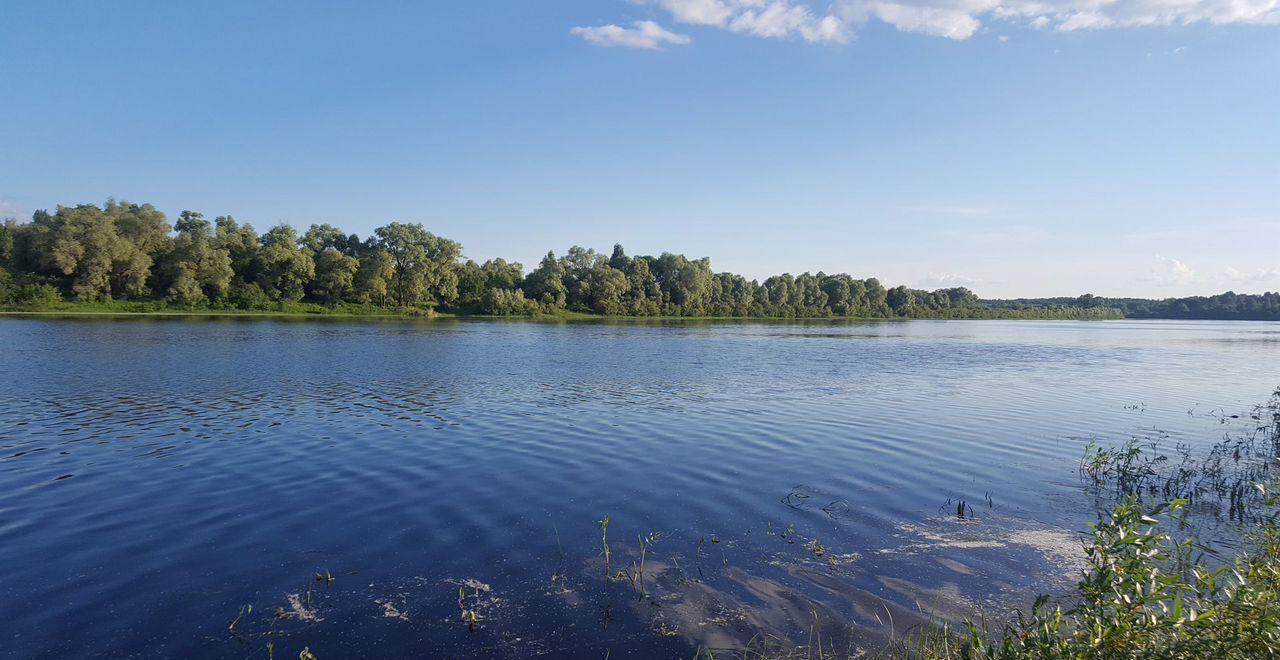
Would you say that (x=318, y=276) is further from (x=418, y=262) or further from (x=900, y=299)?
(x=900, y=299)

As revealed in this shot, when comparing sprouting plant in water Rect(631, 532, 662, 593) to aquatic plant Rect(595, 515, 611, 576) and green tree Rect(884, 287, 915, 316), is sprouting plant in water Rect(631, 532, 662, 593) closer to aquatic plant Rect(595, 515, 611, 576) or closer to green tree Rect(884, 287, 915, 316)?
aquatic plant Rect(595, 515, 611, 576)

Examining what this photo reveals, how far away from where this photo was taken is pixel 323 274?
112m

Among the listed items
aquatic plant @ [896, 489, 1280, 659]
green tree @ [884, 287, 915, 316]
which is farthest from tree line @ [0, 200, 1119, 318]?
aquatic plant @ [896, 489, 1280, 659]

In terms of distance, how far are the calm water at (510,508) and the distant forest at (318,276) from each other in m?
80.6

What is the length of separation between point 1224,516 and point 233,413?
24.8 metres

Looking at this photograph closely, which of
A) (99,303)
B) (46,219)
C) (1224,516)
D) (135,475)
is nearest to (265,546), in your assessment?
(135,475)

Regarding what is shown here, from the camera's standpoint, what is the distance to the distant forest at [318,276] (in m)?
92.5

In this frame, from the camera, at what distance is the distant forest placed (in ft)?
303

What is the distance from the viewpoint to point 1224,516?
40.9 feet

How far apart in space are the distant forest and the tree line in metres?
0.21

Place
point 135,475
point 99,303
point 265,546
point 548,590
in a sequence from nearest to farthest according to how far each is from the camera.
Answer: point 548,590 → point 265,546 → point 135,475 → point 99,303

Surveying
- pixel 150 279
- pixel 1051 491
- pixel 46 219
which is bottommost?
pixel 1051 491

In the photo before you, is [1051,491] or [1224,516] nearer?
[1224,516]

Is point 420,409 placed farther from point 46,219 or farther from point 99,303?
point 46,219
